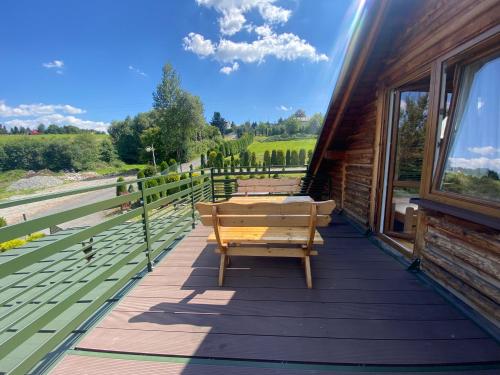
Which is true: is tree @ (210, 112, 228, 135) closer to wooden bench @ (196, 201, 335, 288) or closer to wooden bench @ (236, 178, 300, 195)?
wooden bench @ (236, 178, 300, 195)

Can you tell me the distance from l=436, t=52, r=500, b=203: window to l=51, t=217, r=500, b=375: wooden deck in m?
1.00

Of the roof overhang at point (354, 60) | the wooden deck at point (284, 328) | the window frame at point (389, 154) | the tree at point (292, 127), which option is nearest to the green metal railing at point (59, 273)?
the wooden deck at point (284, 328)

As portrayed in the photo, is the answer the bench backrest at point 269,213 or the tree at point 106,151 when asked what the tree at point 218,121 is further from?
the bench backrest at point 269,213

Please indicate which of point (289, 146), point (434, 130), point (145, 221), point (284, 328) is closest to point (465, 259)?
point (434, 130)

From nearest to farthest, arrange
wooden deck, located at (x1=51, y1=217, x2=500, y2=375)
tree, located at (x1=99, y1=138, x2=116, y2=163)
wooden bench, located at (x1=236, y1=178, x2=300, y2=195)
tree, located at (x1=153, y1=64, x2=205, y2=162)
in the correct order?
wooden deck, located at (x1=51, y1=217, x2=500, y2=375) < wooden bench, located at (x1=236, y1=178, x2=300, y2=195) < tree, located at (x1=153, y1=64, x2=205, y2=162) < tree, located at (x1=99, y1=138, x2=116, y2=163)

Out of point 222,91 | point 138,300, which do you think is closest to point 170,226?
point 138,300

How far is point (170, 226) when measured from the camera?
10.6ft

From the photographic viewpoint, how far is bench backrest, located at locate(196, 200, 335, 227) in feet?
6.48

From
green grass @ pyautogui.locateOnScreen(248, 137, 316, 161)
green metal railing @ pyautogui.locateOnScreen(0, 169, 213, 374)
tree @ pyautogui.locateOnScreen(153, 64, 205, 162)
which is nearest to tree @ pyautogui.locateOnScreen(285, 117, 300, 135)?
green grass @ pyautogui.locateOnScreen(248, 137, 316, 161)

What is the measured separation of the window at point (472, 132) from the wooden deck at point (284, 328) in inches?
39.5

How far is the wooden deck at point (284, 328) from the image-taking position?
1.35m

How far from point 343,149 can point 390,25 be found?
7.40 feet

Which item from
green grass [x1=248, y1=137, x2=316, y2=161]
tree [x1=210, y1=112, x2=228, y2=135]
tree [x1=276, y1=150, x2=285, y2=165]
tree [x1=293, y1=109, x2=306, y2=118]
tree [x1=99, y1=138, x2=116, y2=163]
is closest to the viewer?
tree [x1=276, y1=150, x2=285, y2=165]

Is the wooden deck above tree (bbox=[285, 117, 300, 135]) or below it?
below
